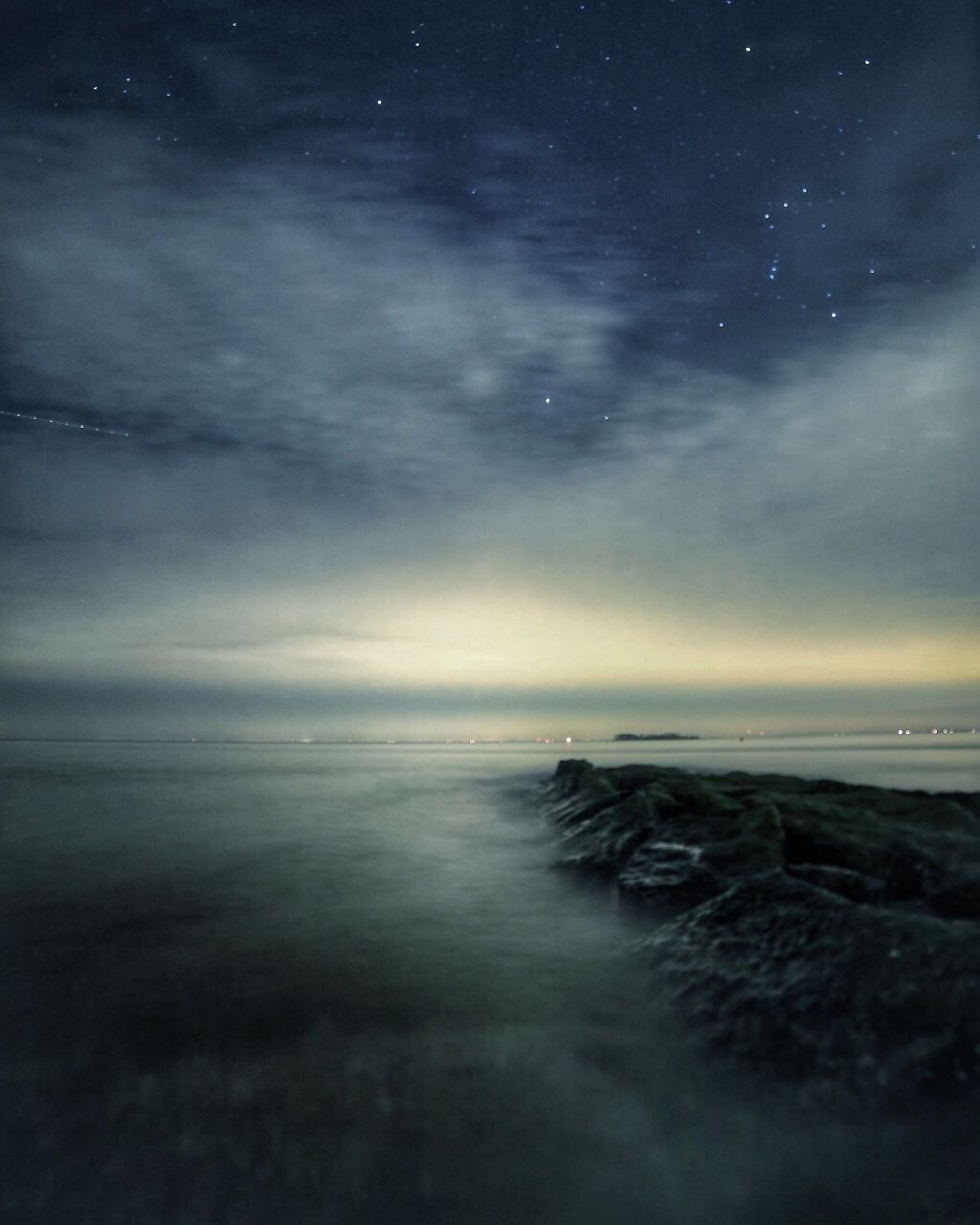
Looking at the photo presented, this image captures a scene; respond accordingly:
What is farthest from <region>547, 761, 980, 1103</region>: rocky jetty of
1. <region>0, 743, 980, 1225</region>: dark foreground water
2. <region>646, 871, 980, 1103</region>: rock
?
<region>0, 743, 980, 1225</region>: dark foreground water

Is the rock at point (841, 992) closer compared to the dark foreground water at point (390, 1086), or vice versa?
the dark foreground water at point (390, 1086)

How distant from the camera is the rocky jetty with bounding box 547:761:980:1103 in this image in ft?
10.6

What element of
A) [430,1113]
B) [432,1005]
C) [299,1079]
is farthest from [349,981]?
[430,1113]

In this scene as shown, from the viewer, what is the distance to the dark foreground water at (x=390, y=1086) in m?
2.80

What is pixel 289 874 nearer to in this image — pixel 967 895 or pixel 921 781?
→ pixel 967 895

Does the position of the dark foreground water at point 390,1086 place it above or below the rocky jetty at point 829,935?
below

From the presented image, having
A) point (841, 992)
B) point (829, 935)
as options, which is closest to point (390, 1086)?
point (841, 992)

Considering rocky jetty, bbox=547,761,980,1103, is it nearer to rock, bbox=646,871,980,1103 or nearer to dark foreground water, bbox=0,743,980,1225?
rock, bbox=646,871,980,1103

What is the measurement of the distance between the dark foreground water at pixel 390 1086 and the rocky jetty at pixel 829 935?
20 centimetres

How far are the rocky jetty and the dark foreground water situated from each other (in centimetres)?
20

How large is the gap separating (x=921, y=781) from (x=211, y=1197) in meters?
26.8

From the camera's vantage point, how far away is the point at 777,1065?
11.3 feet

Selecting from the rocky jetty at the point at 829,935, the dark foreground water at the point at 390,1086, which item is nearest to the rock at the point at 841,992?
the rocky jetty at the point at 829,935

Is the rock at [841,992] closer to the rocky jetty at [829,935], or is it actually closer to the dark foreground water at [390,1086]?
the rocky jetty at [829,935]
